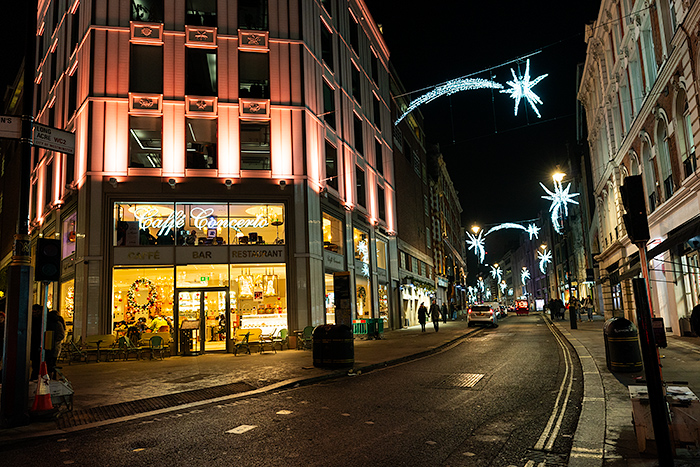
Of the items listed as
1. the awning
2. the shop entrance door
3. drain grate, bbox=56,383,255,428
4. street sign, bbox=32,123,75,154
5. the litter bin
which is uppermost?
street sign, bbox=32,123,75,154

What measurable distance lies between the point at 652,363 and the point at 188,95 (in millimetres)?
20277

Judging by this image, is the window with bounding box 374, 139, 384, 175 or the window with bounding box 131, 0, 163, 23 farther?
the window with bounding box 374, 139, 384, 175

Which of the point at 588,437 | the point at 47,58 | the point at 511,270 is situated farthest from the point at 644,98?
the point at 511,270

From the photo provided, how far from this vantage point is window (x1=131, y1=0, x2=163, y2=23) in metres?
21.6

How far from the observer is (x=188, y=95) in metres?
21.3

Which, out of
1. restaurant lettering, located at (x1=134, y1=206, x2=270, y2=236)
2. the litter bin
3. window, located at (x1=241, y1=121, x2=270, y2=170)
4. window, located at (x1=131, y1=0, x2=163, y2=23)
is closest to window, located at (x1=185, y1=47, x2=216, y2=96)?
window, located at (x1=131, y1=0, x2=163, y2=23)

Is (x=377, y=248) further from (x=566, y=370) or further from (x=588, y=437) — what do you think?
(x=588, y=437)

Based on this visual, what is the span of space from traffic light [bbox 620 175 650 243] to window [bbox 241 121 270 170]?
58.0ft

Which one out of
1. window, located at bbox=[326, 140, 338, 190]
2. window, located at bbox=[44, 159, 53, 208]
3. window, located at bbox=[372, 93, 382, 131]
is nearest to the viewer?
window, located at bbox=[326, 140, 338, 190]

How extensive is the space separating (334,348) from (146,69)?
1490cm

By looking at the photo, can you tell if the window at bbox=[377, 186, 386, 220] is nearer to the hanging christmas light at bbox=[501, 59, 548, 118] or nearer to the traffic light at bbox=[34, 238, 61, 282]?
the hanging christmas light at bbox=[501, 59, 548, 118]

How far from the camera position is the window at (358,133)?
30655 mm

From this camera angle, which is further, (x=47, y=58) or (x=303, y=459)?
(x=47, y=58)

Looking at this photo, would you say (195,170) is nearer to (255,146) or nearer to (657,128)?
(255,146)
